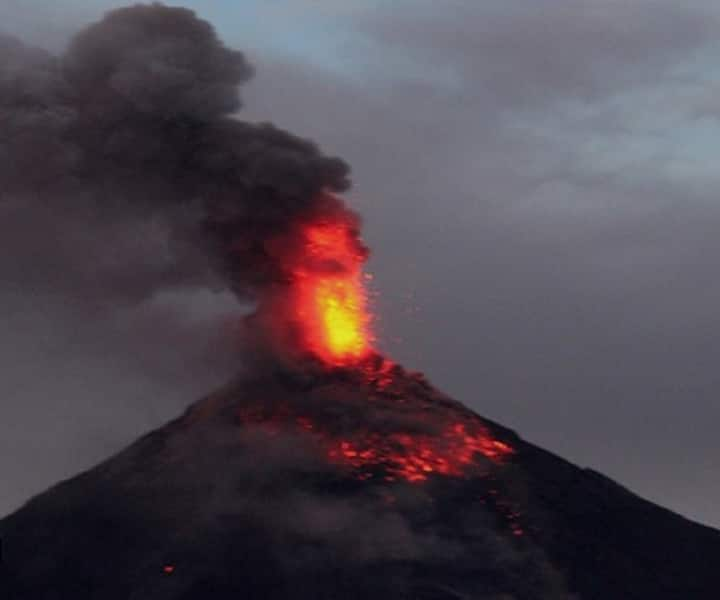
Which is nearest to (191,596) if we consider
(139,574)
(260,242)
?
(139,574)

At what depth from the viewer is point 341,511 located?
129000mm

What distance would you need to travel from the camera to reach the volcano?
408ft

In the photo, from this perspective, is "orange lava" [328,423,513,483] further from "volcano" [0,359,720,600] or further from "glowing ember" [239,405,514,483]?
"volcano" [0,359,720,600]

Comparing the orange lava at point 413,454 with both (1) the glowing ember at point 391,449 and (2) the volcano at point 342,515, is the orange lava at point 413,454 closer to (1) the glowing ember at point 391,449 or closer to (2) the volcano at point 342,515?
(1) the glowing ember at point 391,449

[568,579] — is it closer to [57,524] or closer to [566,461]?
[566,461]

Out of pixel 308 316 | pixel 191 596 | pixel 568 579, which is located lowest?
pixel 191 596

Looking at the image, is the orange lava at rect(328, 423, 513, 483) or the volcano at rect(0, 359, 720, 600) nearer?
the volcano at rect(0, 359, 720, 600)

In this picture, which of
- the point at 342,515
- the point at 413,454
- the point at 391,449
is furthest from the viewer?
the point at 413,454

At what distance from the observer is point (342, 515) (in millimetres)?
128625

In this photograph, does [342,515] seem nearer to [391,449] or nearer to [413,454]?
[391,449]

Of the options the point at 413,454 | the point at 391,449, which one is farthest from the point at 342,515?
the point at 413,454

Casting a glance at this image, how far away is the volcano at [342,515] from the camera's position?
124 m

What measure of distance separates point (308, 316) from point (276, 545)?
1669 cm

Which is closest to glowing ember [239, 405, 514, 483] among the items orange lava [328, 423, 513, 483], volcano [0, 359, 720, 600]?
orange lava [328, 423, 513, 483]
